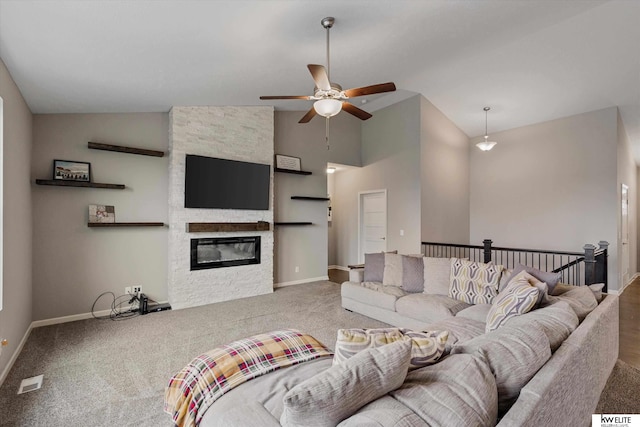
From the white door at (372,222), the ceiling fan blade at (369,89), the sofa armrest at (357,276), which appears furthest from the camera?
the white door at (372,222)

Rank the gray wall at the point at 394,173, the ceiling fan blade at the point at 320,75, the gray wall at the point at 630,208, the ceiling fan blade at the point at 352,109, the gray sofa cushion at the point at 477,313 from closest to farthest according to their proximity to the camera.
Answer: the ceiling fan blade at the point at 320,75 < the gray sofa cushion at the point at 477,313 < the ceiling fan blade at the point at 352,109 < the gray wall at the point at 630,208 < the gray wall at the point at 394,173

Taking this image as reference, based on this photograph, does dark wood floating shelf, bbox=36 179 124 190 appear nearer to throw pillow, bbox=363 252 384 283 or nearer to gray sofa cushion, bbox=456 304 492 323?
throw pillow, bbox=363 252 384 283

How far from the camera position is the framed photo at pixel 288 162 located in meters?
5.94

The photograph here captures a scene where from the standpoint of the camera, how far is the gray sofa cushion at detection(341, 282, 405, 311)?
375cm

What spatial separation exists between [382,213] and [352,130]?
196 cm

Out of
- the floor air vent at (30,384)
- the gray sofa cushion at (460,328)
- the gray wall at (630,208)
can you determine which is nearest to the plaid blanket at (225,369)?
the gray sofa cushion at (460,328)

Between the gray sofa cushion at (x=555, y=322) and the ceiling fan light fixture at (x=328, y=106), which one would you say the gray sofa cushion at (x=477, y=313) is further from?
the ceiling fan light fixture at (x=328, y=106)

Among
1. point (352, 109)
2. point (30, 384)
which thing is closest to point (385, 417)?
point (30, 384)

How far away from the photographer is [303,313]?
14.2 feet

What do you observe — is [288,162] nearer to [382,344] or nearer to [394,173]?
[394,173]

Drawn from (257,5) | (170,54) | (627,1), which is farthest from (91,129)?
(627,1)

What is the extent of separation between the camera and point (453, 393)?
42.7 inches

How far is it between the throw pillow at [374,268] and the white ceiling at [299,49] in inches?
101

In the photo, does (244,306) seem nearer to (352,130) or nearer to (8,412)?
(8,412)
